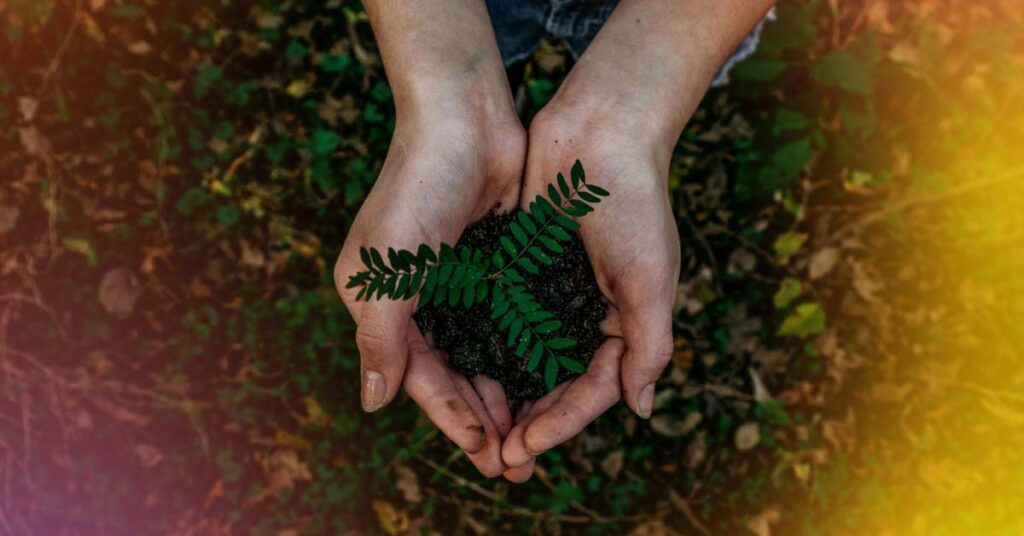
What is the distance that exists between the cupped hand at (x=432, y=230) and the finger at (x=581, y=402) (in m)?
0.17

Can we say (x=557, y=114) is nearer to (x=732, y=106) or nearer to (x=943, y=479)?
(x=732, y=106)

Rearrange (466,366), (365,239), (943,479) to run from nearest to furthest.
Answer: (365,239) → (466,366) → (943,479)

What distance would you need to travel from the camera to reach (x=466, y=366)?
2.57 metres

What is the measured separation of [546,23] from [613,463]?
6.47 ft

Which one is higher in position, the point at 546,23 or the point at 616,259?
the point at 546,23

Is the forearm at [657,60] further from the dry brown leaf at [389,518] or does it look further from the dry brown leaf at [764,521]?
the dry brown leaf at [389,518]

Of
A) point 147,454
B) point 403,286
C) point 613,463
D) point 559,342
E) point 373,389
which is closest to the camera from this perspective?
point 403,286

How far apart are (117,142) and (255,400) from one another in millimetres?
1426

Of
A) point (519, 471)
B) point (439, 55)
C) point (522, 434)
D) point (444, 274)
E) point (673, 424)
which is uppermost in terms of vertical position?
point (439, 55)

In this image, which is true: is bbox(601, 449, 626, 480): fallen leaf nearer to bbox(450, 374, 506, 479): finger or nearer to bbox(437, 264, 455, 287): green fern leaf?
bbox(450, 374, 506, 479): finger

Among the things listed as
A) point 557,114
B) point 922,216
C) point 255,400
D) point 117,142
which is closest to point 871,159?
point 922,216

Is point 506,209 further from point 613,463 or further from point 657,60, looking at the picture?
point 613,463

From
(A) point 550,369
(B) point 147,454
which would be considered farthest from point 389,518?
(A) point 550,369

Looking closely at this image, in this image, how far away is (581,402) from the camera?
252cm
